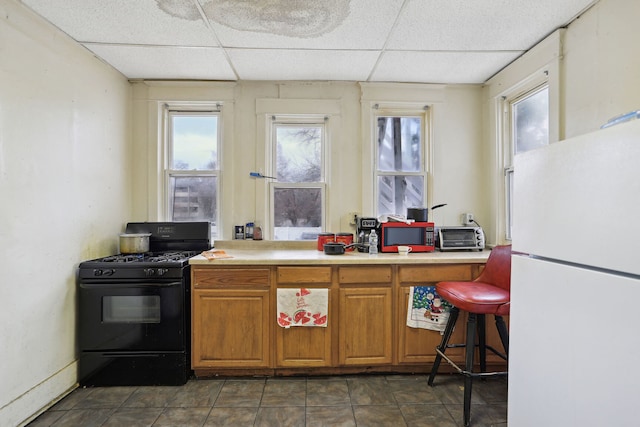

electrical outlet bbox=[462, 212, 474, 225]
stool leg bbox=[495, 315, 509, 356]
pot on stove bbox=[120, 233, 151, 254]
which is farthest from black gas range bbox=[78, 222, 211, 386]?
electrical outlet bbox=[462, 212, 474, 225]

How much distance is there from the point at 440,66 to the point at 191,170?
241 cm

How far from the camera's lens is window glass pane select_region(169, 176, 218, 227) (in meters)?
3.02

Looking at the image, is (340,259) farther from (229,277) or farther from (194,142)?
(194,142)

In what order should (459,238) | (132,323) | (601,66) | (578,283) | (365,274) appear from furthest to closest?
(459,238)
(365,274)
(132,323)
(601,66)
(578,283)

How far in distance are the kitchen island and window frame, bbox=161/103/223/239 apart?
2.76ft

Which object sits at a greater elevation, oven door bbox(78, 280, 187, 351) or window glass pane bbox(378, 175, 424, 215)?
window glass pane bbox(378, 175, 424, 215)

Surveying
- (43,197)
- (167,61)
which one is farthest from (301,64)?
(43,197)

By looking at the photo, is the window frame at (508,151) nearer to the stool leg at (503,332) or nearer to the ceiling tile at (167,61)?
the stool leg at (503,332)

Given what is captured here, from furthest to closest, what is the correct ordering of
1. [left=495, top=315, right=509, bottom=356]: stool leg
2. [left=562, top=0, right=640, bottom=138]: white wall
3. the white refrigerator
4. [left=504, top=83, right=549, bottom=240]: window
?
[left=504, top=83, right=549, bottom=240]: window, [left=495, top=315, right=509, bottom=356]: stool leg, [left=562, top=0, right=640, bottom=138]: white wall, the white refrigerator

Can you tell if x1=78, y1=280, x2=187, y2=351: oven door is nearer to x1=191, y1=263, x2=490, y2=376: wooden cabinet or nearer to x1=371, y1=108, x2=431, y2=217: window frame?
x1=191, y1=263, x2=490, y2=376: wooden cabinet

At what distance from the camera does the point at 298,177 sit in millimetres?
3037

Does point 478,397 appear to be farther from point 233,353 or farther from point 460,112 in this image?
point 460,112

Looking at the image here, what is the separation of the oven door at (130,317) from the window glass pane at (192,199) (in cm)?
93

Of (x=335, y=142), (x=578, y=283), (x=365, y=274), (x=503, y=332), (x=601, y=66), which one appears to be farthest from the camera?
(x=335, y=142)
